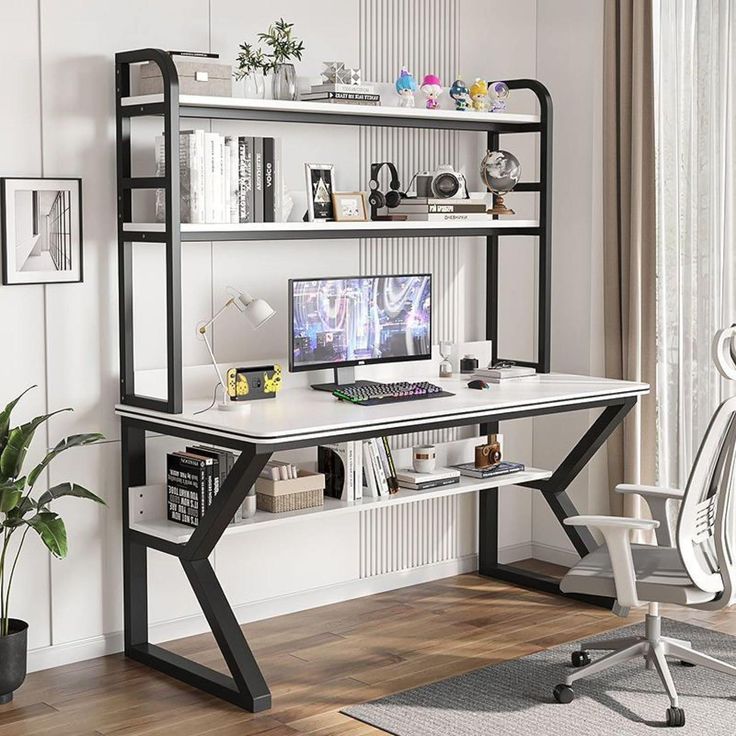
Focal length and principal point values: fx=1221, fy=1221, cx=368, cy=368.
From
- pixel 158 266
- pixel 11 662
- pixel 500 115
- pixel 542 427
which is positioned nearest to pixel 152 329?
pixel 158 266

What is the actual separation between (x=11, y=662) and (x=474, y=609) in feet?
5.71

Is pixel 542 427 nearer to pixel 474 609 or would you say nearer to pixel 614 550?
pixel 474 609

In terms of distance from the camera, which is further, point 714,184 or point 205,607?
point 714,184

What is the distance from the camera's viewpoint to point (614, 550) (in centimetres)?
341

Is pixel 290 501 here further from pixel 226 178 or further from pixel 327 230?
pixel 226 178

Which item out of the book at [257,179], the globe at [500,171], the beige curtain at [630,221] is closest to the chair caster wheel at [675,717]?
the beige curtain at [630,221]

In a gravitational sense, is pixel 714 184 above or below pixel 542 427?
above

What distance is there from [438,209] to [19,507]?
1825 millimetres

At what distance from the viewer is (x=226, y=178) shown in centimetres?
380

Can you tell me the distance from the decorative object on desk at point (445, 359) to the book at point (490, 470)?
359 mm

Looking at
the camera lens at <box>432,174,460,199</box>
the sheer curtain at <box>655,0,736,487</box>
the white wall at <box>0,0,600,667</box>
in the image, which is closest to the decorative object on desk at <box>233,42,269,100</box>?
the white wall at <box>0,0,600,667</box>

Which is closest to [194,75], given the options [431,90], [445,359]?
[431,90]

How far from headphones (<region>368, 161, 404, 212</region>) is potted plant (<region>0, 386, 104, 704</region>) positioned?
1357mm

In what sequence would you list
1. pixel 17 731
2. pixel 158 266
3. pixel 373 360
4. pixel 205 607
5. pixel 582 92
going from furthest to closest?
pixel 582 92
pixel 373 360
pixel 158 266
pixel 205 607
pixel 17 731
